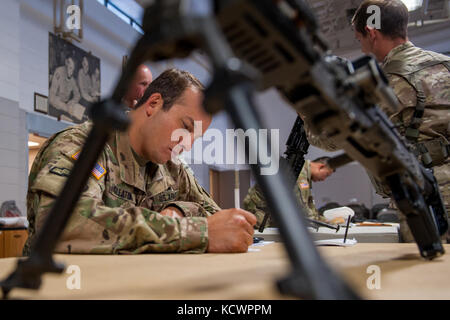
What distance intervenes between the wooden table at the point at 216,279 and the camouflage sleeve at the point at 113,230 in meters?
0.15

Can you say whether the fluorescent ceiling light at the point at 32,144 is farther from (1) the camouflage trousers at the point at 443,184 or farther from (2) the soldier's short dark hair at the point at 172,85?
(1) the camouflage trousers at the point at 443,184

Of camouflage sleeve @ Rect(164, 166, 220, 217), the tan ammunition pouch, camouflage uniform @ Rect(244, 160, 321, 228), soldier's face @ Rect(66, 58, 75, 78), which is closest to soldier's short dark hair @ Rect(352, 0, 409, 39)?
the tan ammunition pouch

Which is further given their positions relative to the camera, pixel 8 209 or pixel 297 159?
pixel 8 209

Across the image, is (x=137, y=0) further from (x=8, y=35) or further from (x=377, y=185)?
(x=377, y=185)

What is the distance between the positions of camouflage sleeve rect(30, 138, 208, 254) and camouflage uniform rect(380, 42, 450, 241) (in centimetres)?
85

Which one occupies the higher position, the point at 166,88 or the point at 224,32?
the point at 166,88

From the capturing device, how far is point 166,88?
116 cm

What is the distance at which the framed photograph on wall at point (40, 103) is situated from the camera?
12.9 feet

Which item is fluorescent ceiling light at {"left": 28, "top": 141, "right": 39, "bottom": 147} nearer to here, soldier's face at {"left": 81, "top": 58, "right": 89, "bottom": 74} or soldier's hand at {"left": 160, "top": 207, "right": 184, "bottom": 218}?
soldier's face at {"left": 81, "top": 58, "right": 89, "bottom": 74}

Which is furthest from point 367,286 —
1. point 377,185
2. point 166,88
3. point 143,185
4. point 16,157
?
point 16,157

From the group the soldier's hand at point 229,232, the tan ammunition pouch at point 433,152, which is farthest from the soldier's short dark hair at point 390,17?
the soldier's hand at point 229,232

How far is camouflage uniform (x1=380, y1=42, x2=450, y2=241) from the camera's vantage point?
3.96ft

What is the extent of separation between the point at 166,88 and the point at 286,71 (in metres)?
0.91

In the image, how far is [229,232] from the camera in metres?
0.77
